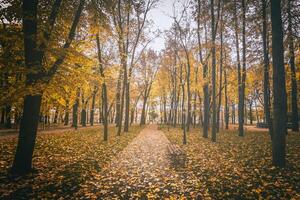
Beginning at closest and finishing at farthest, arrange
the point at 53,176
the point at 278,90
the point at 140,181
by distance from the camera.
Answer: the point at 140,181 < the point at 53,176 < the point at 278,90

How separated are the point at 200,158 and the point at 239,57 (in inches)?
569

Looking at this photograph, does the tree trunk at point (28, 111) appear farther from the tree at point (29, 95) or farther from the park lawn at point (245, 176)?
the park lawn at point (245, 176)

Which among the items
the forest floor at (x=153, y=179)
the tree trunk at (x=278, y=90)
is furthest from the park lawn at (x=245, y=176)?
the tree trunk at (x=278, y=90)

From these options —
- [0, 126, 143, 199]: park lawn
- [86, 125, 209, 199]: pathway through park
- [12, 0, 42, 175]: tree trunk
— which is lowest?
[86, 125, 209, 199]: pathway through park

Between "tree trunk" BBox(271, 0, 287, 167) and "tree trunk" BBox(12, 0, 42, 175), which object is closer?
"tree trunk" BBox(12, 0, 42, 175)

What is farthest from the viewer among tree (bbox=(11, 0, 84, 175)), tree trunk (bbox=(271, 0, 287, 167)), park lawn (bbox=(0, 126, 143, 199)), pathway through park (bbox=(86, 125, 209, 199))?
tree trunk (bbox=(271, 0, 287, 167))

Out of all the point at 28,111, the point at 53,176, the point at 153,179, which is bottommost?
the point at 153,179

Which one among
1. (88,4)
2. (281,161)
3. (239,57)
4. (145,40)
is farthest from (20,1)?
(239,57)

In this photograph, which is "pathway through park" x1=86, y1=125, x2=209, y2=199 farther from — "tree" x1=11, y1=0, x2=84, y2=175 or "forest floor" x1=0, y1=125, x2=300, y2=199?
"tree" x1=11, y1=0, x2=84, y2=175

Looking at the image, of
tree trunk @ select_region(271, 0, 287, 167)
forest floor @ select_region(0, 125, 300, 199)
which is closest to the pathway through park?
forest floor @ select_region(0, 125, 300, 199)

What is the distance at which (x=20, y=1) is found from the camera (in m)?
5.96

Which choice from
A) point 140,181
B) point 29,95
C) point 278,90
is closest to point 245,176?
point 278,90

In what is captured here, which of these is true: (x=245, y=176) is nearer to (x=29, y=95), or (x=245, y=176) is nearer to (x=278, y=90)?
(x=278, y=90)

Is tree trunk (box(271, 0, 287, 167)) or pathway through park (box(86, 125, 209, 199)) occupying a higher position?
tree trunk (box(271, 0, 287, 167))
